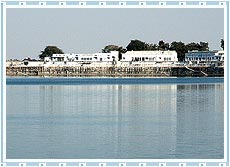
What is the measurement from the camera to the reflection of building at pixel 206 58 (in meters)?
36.4

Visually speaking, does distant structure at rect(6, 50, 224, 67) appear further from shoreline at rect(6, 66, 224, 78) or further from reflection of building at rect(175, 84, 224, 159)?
reflection of building at rect(175, 84, 224, 159)

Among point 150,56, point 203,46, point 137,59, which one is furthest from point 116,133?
point 203,46

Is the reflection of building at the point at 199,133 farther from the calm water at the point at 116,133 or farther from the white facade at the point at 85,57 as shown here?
the white facade at the point at 85,57

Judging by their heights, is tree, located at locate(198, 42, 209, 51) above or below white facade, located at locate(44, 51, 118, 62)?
above

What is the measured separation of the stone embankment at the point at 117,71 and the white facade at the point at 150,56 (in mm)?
523

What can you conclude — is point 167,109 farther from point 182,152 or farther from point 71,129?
point 182,152

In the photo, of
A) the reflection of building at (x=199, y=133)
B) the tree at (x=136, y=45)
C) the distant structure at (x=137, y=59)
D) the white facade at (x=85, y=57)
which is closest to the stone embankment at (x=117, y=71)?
the distant structure at (x=137, y=59)

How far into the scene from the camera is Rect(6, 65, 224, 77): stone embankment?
121 feet

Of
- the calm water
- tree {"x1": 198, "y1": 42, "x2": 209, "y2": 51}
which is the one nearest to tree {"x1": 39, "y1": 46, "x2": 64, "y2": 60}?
tree {"x1": 198, "y1": 42, "x2": 209, "y2": 51}

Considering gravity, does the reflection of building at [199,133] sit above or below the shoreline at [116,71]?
below

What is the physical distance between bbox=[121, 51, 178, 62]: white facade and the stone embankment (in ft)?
1.72

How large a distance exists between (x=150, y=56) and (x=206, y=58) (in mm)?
3448

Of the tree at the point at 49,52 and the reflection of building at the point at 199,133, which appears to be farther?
the tree at the point at 49,52
